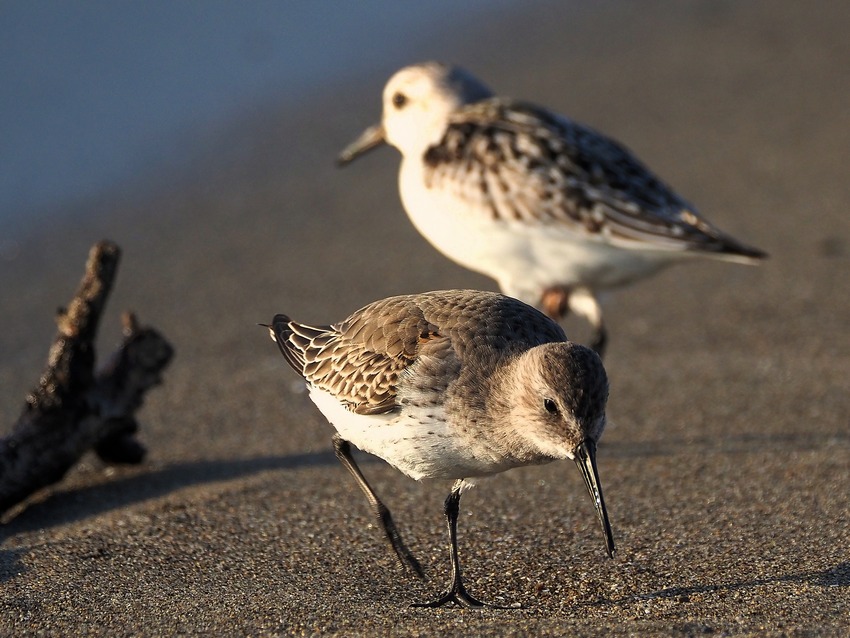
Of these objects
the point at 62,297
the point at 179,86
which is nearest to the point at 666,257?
the point at 62,297

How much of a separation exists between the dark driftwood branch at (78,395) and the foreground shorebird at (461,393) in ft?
4.26

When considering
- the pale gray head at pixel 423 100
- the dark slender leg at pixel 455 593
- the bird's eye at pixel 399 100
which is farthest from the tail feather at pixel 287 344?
the bird's eye at pixel 399 100

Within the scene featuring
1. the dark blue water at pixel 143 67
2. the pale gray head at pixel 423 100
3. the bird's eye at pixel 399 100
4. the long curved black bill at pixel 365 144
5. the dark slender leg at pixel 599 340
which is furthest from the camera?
the dark blue water at pixel 143 67

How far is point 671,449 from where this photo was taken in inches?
232

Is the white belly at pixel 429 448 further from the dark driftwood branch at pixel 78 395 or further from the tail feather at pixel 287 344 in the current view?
the dark driftwood branch at pixel 78 395

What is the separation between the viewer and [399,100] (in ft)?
24.2

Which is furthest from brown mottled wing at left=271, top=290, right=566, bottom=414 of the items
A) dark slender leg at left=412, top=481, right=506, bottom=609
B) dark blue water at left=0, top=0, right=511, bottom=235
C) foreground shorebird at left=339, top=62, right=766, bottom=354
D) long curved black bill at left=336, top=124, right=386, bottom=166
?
dark blue water at left=0, top=0, right=511, bottom=235

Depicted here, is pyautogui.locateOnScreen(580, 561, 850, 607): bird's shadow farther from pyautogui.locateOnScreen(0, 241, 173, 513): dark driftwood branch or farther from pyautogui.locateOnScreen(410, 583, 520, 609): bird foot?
pyautogui.locateOnScreen(0, 241, 173, 513): dark driftwood branch

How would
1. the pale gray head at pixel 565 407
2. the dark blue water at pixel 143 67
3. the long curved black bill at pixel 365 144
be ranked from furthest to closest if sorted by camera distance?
the dark blue water at pixel 143 67, the long curved black bill at pixel 365 144, the pale gray head at pixel 565 407

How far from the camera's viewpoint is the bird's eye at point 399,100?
736cm

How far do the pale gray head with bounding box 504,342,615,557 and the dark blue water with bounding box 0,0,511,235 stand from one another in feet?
23.2

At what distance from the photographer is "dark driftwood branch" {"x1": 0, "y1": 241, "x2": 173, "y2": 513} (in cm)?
512

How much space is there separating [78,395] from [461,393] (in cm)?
204

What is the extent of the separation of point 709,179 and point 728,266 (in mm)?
1492
